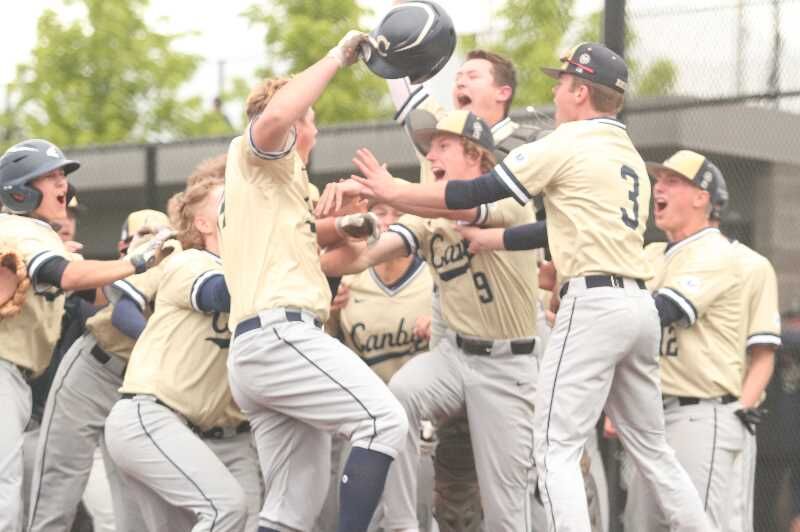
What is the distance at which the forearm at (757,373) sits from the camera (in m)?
7.53

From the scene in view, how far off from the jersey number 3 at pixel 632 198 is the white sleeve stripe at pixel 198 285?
1.73 meters

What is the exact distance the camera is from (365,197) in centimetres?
623

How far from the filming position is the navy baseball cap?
6.43m

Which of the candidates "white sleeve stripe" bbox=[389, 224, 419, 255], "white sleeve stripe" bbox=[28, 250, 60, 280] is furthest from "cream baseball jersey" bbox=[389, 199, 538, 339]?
"white sleeve stripe" bbox=[28, 250, 60, 280]

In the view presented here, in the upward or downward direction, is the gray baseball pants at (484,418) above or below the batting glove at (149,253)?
below

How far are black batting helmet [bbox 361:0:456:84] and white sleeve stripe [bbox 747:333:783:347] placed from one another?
2.44 m

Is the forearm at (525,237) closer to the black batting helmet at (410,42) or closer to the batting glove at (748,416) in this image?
the black batting helmet at (410,42)

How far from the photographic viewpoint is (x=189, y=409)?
6.72 meters

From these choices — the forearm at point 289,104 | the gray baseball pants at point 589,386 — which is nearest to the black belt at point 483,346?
the gray baseball pants at point 589,386

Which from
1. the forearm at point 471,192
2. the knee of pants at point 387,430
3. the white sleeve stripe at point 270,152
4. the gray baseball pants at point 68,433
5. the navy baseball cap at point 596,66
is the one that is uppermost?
the navy baseball cap at point 596,66

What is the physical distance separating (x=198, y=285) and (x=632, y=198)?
185cm

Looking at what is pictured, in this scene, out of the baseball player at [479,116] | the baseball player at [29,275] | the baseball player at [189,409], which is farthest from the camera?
the baseball player at [479,116]

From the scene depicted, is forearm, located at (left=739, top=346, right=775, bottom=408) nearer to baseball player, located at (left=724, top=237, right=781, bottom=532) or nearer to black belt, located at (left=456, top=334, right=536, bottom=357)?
baseball player, located at (left=724, top=237, right=781, bottom=532)

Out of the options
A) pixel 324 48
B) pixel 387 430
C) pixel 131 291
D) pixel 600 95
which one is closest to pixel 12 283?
pixel 131 291
